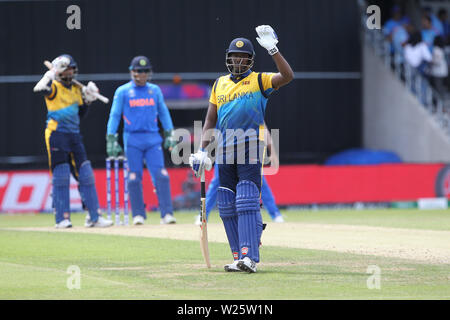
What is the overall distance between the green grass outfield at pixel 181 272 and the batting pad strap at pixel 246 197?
2.16 ft

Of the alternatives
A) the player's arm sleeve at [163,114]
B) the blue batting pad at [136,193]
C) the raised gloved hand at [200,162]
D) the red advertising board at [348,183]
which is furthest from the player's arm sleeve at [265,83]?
the red advertising board at [348,183]

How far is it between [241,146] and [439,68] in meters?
16.4

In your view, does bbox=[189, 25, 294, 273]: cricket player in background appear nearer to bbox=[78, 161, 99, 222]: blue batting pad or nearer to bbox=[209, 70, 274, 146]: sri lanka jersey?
bbox=[209, 70, 274, 146]: sri lanka jersey

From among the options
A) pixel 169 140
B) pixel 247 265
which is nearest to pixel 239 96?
pixel 247 265

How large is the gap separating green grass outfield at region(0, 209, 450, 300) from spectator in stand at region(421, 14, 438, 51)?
470 inches

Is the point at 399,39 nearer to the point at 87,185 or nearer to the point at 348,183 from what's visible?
the point at 348,183

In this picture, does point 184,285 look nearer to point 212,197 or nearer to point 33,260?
point 33,260

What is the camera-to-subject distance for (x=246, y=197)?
991 cm

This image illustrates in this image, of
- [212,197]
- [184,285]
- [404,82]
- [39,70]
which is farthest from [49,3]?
[184,285]

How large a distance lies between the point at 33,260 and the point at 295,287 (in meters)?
3.66

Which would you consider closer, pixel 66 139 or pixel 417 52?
pixel 66 139

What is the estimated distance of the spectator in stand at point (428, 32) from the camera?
25.6 meters

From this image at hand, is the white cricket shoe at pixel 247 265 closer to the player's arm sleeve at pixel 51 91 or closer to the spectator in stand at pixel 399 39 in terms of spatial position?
the player's arm sleeve at pixel 51 91

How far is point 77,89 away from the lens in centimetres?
1584
